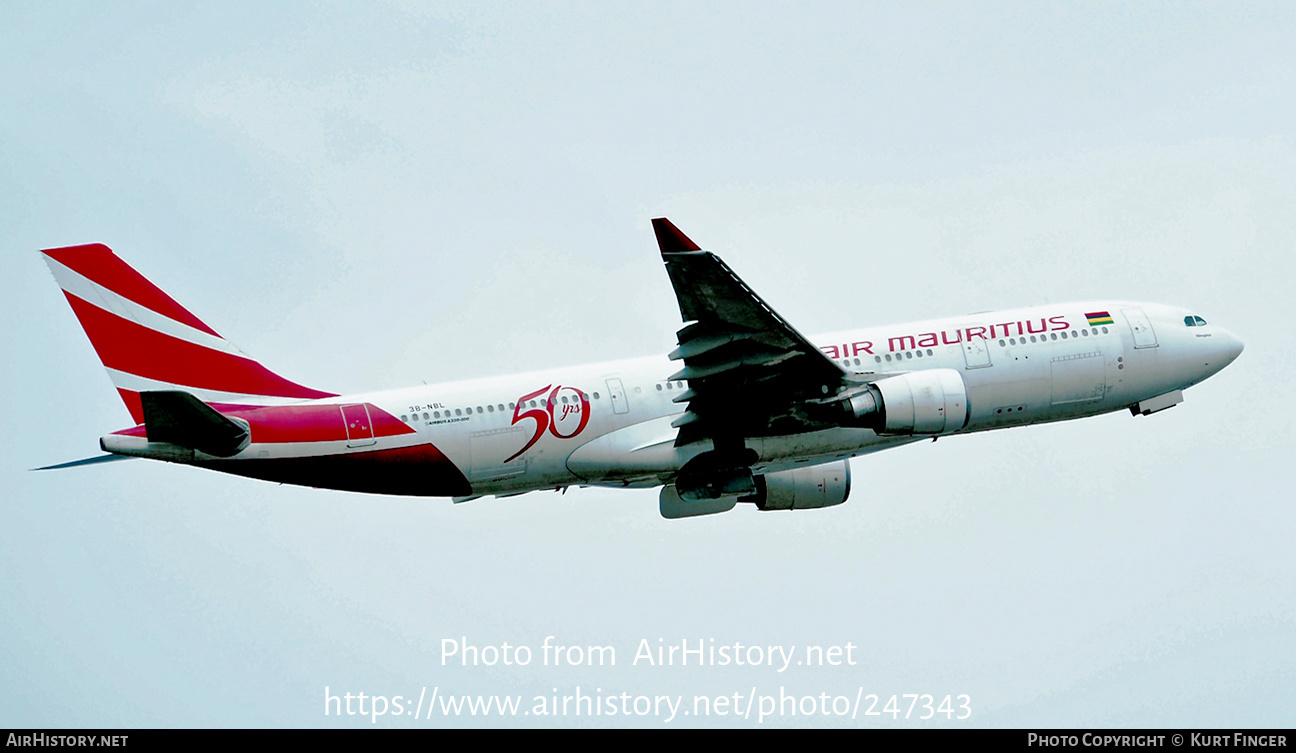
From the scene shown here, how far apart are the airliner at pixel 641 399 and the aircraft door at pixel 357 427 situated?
3 centimetres

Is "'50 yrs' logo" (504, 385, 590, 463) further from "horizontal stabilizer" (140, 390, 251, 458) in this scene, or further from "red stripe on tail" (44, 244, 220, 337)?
"red stripe on tail" (44, 244, 220, 337)

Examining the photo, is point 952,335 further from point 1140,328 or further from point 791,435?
point 1140,328

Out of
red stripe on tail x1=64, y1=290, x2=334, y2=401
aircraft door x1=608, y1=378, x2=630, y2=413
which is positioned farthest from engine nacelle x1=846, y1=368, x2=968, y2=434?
red stripe on tail x1=64, y1=290, x2=334, y2=401

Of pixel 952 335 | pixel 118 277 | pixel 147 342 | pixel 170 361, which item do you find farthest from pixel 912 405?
pixel 118 277

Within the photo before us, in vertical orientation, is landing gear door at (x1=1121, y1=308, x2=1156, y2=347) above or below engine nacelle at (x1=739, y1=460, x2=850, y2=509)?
above

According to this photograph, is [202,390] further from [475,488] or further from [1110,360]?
[1110,360]

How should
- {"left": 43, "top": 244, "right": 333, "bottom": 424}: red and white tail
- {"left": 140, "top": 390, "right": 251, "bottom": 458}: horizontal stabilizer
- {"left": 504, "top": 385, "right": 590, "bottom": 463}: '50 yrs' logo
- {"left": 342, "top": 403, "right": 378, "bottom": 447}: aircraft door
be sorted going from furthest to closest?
{"left": 504, "top": 385, "right": 590, "bottom": 463}: '50 yrs' logo
{"left": 342, "top": 403, "right": 378, "bottom": 447}: aircraft door
{"left": 43, "top": 244, "right": 333, "bottom": 424}: red and white tail
{"left": 140, "top": 390, "right": 251, "bottom": 458}: horizontal stabilizer

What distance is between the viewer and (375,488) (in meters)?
37.6

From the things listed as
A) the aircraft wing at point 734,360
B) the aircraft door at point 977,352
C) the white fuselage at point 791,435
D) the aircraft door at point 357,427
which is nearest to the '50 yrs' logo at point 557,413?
the white fuselage at point 791,435

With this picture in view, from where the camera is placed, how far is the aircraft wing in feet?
114

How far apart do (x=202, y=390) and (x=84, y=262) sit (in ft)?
13.7

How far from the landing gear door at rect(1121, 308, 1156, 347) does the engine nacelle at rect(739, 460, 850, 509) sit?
355 inches

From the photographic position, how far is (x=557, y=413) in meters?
38.3
